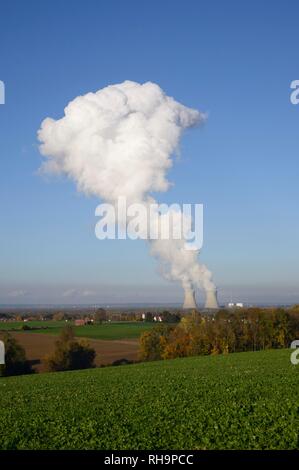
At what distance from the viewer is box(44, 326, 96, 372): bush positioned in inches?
2451

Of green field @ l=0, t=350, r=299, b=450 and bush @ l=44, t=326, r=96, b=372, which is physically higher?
green field @ l=0, t=350, r=299, b=450

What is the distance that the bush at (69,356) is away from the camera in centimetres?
6225

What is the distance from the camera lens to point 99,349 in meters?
76.8

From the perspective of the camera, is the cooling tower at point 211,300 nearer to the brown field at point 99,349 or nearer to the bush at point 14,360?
the brown field at point 99,349

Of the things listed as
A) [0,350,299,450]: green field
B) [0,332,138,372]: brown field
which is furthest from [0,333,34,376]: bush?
[0,350,299,450]: green field

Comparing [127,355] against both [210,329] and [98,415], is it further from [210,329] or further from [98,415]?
[98,415]

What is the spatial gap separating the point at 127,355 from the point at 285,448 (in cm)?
6317

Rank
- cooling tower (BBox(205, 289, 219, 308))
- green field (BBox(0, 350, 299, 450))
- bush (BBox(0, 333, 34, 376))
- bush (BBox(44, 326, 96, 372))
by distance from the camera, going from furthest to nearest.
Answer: cooling tower (BBox(205, 289, 219, 308))
bush (BBox(44, 326, 96, 372))
bush (BBox(0, 333, 34, 376))
green field (BBox(0, 350, 299, 450))

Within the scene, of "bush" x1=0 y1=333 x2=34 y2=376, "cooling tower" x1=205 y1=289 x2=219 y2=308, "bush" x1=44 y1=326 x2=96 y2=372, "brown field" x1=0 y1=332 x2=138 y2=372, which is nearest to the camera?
"bush" x1=0 y1=333 x2=34 y2=376

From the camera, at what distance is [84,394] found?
20.2m

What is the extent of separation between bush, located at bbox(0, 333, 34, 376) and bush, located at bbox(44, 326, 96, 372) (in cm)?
258

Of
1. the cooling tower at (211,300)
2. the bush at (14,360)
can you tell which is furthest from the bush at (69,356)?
the cooling tower at (211,300)

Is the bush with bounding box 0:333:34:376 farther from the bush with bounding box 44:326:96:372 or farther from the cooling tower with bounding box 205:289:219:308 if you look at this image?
the cooling tower with bounding box 205:289:219:308
